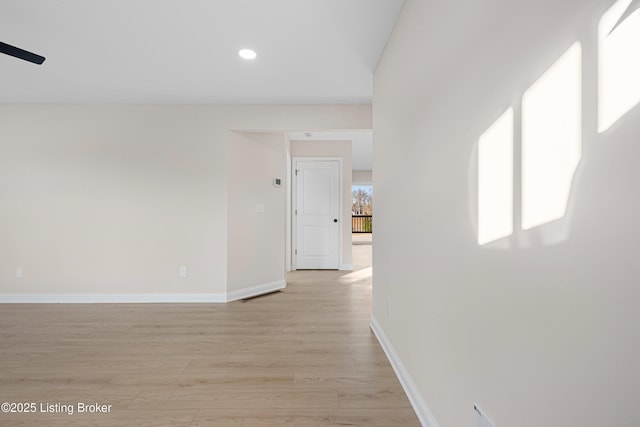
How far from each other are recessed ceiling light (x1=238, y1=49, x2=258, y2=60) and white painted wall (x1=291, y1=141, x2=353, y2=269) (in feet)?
10.8

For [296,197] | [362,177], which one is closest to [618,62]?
[296,197]

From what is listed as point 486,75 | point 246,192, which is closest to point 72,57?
point 246,192

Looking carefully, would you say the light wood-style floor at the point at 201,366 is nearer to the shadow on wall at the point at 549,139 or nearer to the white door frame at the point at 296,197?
the shadow on wall at the point at 549,139

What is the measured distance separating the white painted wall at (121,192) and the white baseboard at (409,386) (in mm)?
2193

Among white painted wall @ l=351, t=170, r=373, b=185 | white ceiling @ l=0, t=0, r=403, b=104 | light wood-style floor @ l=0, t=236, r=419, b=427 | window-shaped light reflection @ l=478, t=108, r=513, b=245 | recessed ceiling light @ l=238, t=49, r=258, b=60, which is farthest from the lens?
white painted wall @ l=351, t=170, r=373, b=185

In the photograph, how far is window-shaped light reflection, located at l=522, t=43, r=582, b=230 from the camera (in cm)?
67

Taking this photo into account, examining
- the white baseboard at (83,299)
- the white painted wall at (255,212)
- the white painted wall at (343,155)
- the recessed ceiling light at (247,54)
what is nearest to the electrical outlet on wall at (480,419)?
the recessed ceiling light at (247,54)

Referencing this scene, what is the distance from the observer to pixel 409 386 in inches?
69.5

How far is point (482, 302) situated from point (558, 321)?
1.09 ft

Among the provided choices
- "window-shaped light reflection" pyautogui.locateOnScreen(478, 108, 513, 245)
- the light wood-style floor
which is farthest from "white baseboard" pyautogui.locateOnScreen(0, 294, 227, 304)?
"window-shaped light reflection" pyautogui.locateOnScreen(478, 108, 513, 245)

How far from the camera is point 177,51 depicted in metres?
2.52

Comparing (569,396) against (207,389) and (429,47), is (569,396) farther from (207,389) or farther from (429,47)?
(207,389)

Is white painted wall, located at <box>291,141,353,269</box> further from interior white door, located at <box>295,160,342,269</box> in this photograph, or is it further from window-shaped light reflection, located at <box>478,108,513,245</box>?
window-shaped light reflection, located at <box>478,108,513,245</box>
